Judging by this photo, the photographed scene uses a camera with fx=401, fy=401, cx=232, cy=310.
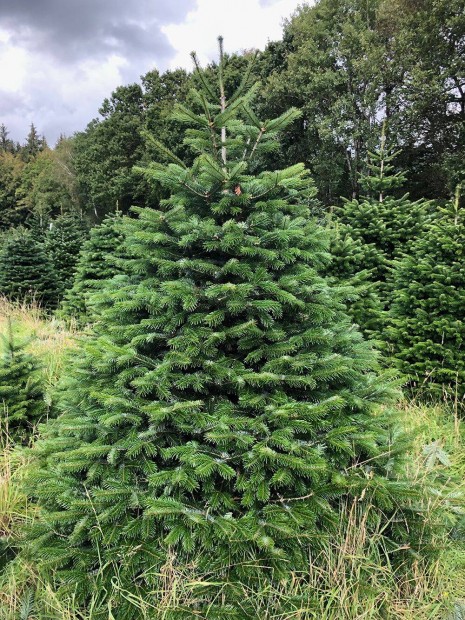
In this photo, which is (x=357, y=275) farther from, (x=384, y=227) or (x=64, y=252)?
(x=64, y=252)

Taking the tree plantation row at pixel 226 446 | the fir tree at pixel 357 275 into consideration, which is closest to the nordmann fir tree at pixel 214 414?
the tree plantation row at pixel 226 446

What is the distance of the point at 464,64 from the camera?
612 inches

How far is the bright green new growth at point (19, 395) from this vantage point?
3.16 metres

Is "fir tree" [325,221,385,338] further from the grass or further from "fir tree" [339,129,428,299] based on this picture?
the grass

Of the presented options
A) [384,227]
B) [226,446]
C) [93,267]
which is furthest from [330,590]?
[93,267]

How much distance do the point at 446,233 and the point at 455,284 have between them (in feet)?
1.92

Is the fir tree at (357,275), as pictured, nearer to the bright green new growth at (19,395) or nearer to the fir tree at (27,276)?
the bright green new growth at (19,395)

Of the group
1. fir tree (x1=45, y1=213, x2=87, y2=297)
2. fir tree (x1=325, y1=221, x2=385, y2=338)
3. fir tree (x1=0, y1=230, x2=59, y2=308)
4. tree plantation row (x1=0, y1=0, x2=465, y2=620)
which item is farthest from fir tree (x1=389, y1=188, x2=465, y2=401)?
fir tree (x1=0, y1=230, x2=59, y2=308)

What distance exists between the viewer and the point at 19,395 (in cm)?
325

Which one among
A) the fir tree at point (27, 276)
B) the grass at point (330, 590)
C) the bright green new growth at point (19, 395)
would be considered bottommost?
the grass at point (330, 590)

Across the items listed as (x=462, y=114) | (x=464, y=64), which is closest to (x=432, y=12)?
(x=464, y=64)

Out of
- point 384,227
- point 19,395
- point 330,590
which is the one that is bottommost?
point 330,590

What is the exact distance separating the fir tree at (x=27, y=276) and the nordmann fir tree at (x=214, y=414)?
6948 mm

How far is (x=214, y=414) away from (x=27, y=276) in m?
7.96
